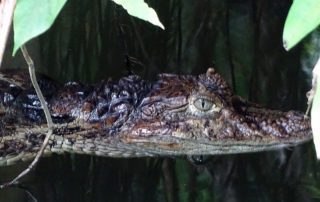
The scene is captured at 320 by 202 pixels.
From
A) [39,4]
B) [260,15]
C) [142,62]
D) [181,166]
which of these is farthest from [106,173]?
[39,4]

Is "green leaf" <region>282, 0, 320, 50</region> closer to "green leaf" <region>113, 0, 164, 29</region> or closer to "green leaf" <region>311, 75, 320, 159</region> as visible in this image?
A: "green leaf" <region>311, 75, 320, 159</region>

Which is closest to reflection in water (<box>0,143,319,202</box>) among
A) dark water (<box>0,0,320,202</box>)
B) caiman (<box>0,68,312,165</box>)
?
dark water (<box>0,0,320,202</box>)

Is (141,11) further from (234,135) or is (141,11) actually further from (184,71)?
(184,71)

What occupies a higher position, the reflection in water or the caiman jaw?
the caiman jaw

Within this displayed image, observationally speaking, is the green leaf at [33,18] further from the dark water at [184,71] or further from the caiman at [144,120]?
the dark water at [184,71]

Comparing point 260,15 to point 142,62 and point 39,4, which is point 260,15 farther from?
point 39,4

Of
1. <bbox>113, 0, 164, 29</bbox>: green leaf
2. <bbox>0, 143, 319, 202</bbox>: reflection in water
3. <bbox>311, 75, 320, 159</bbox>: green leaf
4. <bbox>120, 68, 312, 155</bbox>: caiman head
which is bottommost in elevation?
<bbox>0, 143, 319, 202</bbox>: reflection in water
